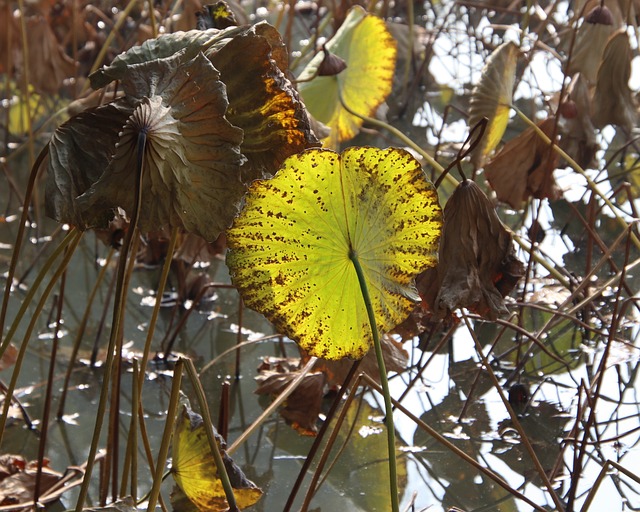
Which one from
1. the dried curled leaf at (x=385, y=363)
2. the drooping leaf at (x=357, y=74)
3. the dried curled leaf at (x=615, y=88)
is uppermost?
the dried curled leaf at (x=615, y=88)

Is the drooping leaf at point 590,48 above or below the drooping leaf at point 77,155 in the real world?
above

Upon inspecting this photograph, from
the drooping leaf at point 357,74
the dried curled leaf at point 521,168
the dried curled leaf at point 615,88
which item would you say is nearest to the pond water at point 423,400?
the dried curled leaf at point 521,168

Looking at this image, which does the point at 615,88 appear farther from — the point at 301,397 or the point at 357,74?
the point at 301,397

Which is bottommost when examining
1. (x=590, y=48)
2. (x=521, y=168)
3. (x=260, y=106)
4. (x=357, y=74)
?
(x=260, y=106)

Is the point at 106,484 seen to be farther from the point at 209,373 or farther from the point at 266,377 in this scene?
the point at 209,373

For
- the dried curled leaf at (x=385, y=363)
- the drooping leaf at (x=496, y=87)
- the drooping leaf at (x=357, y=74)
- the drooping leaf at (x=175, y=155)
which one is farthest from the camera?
the drooping leaf at (x=357, y=74)

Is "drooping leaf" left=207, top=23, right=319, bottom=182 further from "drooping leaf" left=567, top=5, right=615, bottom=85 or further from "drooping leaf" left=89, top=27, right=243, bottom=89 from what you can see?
"drooping leaf" left=567, top=5, right=615, bottom=85

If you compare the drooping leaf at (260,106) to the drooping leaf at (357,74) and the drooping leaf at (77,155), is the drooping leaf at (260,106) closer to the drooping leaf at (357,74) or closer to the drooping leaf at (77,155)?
the drooping leaf at (77,155)

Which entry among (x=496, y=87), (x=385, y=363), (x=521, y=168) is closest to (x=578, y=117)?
(x=521, y=168)
